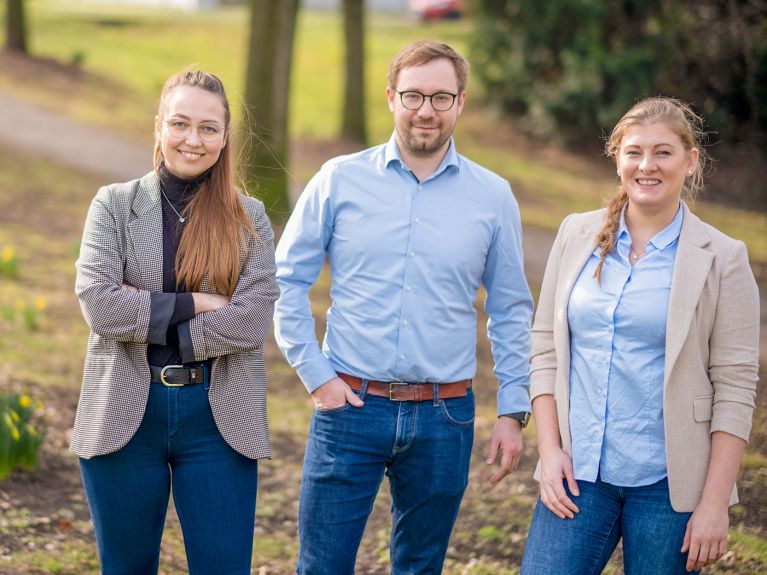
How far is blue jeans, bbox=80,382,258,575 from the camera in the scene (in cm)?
322

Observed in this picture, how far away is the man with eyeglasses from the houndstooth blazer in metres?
0.23

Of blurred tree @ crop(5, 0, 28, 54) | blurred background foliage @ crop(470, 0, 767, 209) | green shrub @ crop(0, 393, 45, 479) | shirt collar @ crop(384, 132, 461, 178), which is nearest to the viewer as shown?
shirt collar @ crop(384, 132, 461, 178)

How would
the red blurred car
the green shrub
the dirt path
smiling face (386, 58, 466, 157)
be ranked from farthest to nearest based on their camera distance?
the red blurred car, the dirt path, the green shrub, smiling face (386, 58, 466, 157)

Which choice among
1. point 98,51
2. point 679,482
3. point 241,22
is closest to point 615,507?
point 679,482

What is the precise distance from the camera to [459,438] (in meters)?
3.54

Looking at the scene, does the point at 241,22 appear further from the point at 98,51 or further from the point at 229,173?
the point at 229,173

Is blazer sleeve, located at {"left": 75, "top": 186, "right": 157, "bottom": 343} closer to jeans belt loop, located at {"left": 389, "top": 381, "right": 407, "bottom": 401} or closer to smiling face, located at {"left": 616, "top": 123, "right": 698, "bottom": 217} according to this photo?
jeans belt loop, located at {"left": 389, "top": 381, "right": 407, "bottom": 401}

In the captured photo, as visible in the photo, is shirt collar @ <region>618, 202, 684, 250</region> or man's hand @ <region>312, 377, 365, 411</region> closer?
shirt collar @ <region>618, 202, 684, 250</region>

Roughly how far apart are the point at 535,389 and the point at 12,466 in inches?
121

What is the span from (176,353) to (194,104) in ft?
2.60

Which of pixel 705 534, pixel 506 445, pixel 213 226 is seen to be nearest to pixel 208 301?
pixel 213 226

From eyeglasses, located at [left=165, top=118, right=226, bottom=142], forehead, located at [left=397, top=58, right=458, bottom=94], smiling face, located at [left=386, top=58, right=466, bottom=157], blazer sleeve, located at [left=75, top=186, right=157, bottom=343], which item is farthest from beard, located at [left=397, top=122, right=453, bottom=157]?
blazer sleeve, located at [left=75, top=186, right=157, bottom=343]

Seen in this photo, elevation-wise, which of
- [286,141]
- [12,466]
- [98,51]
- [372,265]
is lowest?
[12,466]

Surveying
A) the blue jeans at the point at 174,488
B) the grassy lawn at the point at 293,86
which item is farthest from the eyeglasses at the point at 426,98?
the grassy lawn at the point at 293,86
